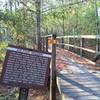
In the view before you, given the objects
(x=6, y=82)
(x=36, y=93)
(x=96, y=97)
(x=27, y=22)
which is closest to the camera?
(x=6, y=82)

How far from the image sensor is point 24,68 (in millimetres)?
4711

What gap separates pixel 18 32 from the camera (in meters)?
8.26

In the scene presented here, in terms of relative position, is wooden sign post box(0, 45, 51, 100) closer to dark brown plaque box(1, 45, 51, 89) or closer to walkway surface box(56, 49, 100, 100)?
dark brown plaque box(1, 45, 51, 89)

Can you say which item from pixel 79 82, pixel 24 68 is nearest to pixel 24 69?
pixel 24 68

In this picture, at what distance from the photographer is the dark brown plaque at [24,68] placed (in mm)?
4613

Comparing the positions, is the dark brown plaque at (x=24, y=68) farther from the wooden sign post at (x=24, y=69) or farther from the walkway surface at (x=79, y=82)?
the walkway surface at (x=79, y=82)

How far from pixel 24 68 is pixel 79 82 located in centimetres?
182

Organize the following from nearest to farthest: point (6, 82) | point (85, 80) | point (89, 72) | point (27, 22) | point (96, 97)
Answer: point (6, 82) < point (96, 97) < point (85, 80) < point (89, 72) < point (27, 22)

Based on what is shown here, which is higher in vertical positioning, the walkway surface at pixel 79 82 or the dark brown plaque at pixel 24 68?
the dark brown plaque at pixel 24 68

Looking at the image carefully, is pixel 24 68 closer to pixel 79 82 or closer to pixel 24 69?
pixel 24 69

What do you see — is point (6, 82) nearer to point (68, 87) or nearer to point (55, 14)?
point (68, 87)

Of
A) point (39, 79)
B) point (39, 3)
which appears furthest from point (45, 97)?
point (39, 3)

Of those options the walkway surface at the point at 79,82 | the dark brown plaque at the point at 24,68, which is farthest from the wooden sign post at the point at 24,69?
the walkway surface at the point at 79,82

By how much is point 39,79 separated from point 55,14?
513 cm
